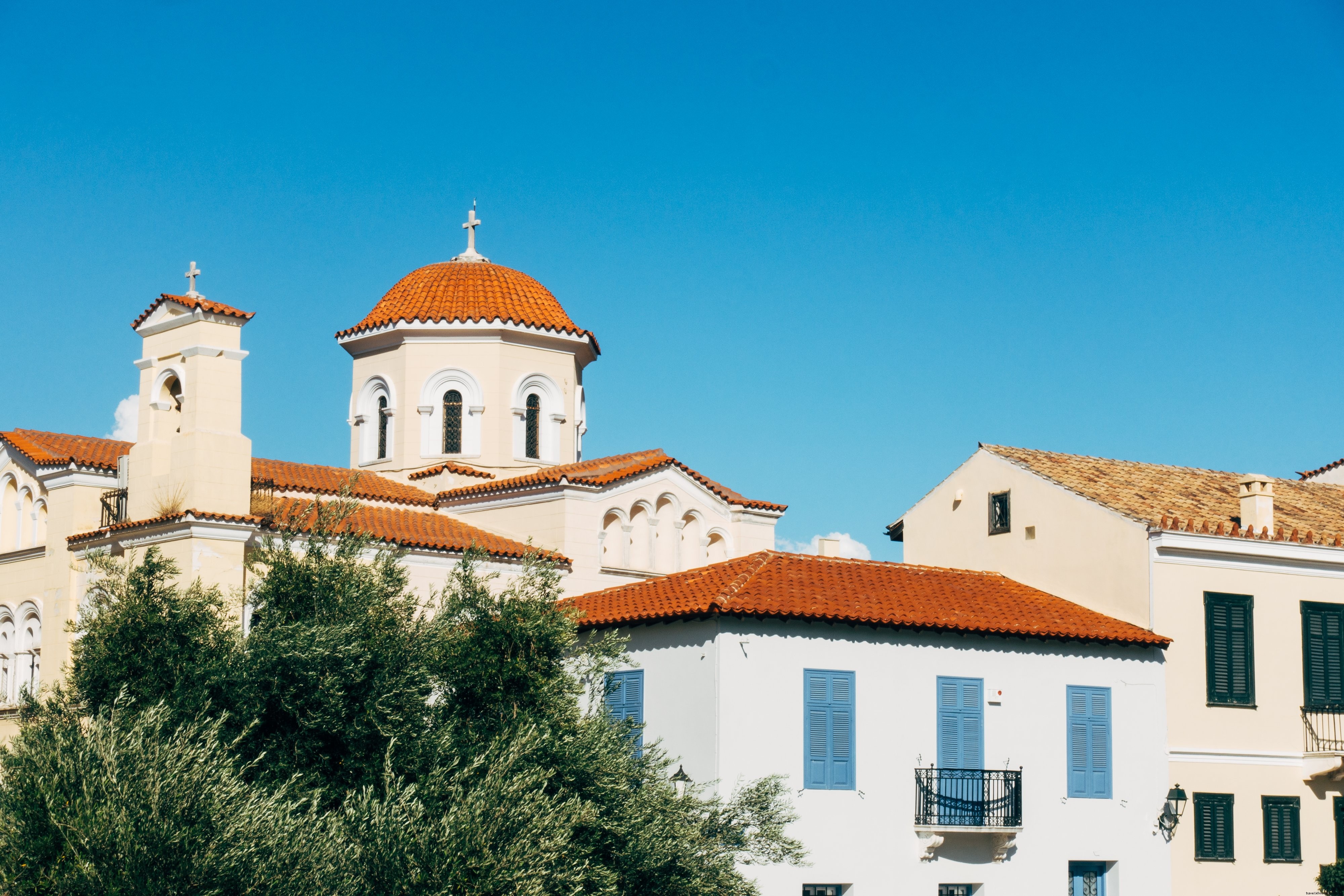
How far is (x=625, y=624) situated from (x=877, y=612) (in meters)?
4.08

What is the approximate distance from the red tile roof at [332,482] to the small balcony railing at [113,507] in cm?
304

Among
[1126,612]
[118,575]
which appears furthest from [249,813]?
[1126,612]

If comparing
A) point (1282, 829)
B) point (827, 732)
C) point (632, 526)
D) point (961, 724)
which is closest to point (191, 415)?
point (632, 526)

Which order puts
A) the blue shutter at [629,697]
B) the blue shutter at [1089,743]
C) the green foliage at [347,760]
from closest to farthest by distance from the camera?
the green foliage at [347,760]
the blue shutter at [629,697]
the blue shutter at [1089,743]

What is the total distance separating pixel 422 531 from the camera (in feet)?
118

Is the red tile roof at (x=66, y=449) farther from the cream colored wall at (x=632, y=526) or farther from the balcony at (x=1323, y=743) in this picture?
the balcony at (x=1323, y=743)

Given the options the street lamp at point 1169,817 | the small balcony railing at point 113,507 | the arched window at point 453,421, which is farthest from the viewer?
the arched window at point 453,421

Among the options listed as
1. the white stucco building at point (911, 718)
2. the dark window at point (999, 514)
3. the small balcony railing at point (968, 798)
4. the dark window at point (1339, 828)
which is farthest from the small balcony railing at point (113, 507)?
the dark window at point (1339, 828)

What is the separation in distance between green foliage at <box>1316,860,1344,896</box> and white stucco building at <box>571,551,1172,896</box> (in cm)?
300

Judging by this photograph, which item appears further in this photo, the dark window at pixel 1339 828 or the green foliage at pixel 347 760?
the dark window at pixel 1339 828

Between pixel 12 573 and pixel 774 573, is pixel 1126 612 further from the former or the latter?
pixel 12 573

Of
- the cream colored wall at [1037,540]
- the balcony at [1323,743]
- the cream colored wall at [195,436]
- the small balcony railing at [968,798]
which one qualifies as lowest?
the small balcony railing at [968,798]

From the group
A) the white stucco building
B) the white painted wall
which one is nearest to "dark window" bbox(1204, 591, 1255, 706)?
the white stucco building

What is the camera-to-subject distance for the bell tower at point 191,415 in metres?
32.0
